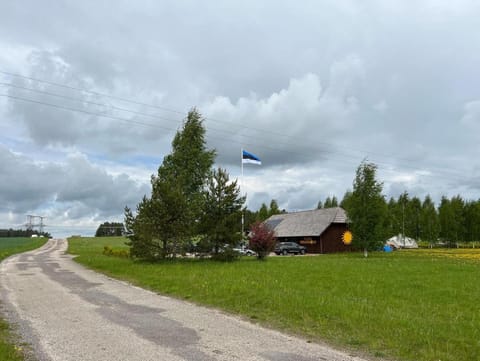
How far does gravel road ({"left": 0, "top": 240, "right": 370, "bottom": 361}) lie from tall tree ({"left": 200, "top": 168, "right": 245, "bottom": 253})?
48.9 feet

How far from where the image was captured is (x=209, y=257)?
30.7 meters

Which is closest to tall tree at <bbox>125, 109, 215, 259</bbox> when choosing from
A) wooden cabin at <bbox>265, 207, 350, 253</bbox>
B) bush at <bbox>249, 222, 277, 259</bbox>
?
bush at <bbox>249, 222, 277, 259</bbox>

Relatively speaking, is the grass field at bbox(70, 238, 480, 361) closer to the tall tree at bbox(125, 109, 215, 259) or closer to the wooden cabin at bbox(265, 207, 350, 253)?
the tall tree at bbox(125, 109, 215, 259)

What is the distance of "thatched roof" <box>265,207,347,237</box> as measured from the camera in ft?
184

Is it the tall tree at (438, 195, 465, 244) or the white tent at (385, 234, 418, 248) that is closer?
the tall tree at (438, 195, 465, 244)

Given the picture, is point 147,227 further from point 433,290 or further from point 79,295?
point 433,290

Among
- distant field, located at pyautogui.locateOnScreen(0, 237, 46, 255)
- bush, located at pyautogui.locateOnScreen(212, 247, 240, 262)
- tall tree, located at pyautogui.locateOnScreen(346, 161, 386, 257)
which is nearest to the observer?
bush, located at pyautogui.locateOnScreen(212, 247, 240, 262)

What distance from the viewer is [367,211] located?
4362 cm

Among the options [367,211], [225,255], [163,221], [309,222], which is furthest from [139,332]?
[309,222]

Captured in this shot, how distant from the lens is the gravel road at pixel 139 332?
7.36 m

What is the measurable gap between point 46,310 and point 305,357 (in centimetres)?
769

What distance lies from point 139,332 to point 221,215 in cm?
2082

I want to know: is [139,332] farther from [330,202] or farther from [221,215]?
[330,202]

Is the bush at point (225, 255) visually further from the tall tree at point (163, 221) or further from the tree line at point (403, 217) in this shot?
the tree line at point (403, 217)
